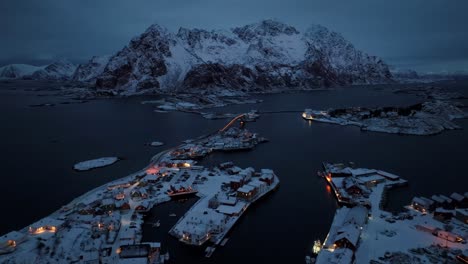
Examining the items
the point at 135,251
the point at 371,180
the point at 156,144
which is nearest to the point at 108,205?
the point at 135,251

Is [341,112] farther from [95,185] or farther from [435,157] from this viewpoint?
[95,185]

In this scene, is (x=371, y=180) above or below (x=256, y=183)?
above

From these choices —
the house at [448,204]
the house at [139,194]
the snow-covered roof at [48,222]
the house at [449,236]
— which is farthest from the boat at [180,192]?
the house at [448,204]

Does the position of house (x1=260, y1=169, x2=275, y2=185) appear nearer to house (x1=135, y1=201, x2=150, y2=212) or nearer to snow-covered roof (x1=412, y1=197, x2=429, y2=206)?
house (x1=135, y1=201, x2=150, y2=212)

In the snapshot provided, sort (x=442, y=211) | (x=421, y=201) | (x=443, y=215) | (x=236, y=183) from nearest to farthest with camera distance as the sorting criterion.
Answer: (x=443, y=215) → (x=442, y=211) → (x=421, y=201) → (x=236, y=183)

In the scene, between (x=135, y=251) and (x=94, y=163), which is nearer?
(x=135, y=251)

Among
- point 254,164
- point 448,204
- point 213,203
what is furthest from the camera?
point 254,164

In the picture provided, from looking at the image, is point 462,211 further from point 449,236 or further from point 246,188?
point 246,188

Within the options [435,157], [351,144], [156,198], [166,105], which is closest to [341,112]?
[351,144]
